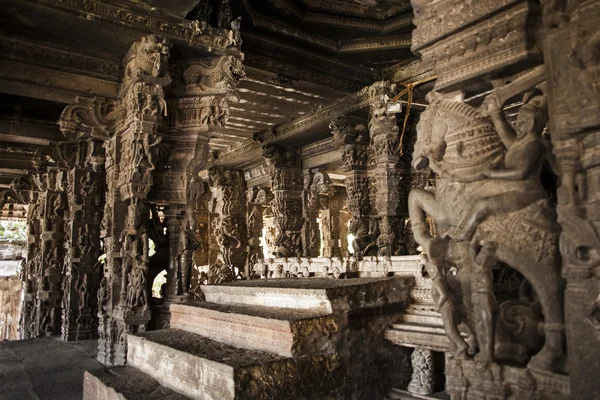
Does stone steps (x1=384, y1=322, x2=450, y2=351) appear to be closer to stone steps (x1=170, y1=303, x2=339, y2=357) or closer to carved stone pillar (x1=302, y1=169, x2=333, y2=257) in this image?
stone steps (x1=170, y1=303, x2=339, y2=357)

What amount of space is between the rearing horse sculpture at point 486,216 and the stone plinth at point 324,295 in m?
0.87

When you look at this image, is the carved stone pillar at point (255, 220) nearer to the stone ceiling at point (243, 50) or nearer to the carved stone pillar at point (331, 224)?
the carved stone pillar at point (331, 224)

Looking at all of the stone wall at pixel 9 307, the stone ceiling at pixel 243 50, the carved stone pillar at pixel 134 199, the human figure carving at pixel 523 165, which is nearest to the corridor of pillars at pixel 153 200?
the carved stone pillar at pixel 134 199

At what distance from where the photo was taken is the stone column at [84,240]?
7871mm

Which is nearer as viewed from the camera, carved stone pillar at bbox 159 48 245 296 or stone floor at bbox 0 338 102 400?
stone floor at bbox 0 338 102 400

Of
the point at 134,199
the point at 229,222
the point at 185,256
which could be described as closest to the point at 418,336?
the point at 185,256

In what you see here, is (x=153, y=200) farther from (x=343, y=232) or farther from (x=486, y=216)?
(x=343, y=232)

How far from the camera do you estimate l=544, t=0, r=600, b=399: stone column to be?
1.69m

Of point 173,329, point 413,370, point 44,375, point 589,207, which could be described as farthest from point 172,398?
point 44,375

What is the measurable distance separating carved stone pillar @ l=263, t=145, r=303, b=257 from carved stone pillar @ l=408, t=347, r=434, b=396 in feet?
26.9

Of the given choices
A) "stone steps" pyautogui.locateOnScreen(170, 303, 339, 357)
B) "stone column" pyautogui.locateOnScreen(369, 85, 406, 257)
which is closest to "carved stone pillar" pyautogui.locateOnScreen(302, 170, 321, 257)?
"stone column" pyautogui.locateOnScreen(369, 85, 406, 257)

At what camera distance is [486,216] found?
2033 millimetres

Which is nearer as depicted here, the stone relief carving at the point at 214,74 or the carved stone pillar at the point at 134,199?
the carved stone pillar at the point at 134,199

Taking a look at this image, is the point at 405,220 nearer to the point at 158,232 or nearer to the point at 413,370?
the point at 158,232
